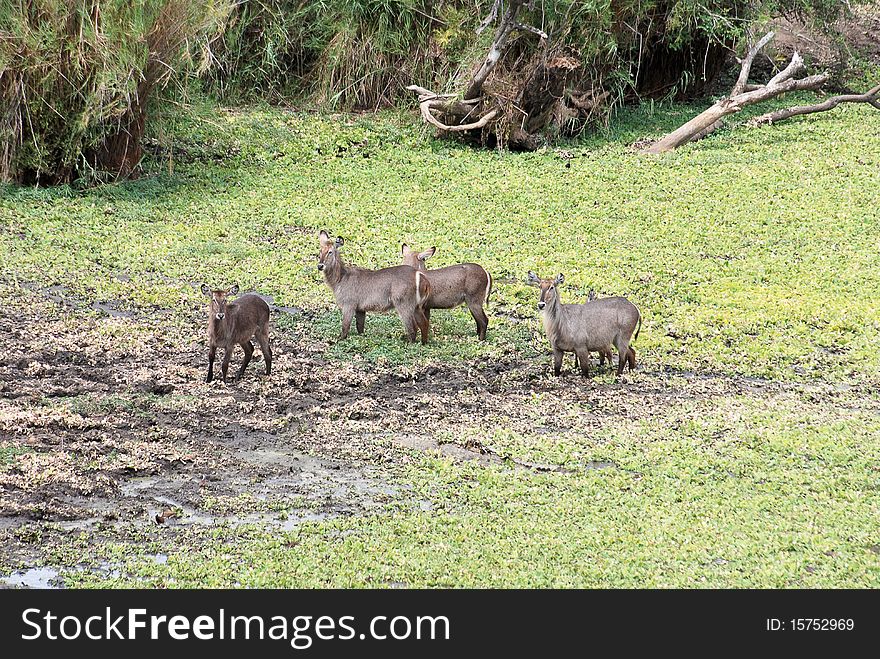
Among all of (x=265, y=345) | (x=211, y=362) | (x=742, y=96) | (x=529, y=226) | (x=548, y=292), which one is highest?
(x=742, y=96)

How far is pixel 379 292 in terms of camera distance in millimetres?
8398

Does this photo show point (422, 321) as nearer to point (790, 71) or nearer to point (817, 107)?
point (817, 107)

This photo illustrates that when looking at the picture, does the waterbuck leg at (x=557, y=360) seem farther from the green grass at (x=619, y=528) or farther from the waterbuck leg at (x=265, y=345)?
the waterbuck leg at (x=265, y=345)

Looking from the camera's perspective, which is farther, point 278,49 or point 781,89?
point 278,49

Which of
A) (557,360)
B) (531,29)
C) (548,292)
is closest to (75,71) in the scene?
(531,29)

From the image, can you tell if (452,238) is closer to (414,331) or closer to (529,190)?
(529,190)

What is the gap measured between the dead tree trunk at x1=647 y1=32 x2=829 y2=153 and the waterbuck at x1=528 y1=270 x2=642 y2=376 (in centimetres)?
550

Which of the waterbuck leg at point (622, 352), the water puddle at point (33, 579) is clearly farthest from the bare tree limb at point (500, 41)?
the water puddle at point (33, 579)

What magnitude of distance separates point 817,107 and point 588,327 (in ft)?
24.2

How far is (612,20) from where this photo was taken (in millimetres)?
13359

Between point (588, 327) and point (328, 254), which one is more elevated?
point (328, 254)

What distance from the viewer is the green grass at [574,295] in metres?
5.14

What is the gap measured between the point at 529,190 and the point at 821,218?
9.37ft
